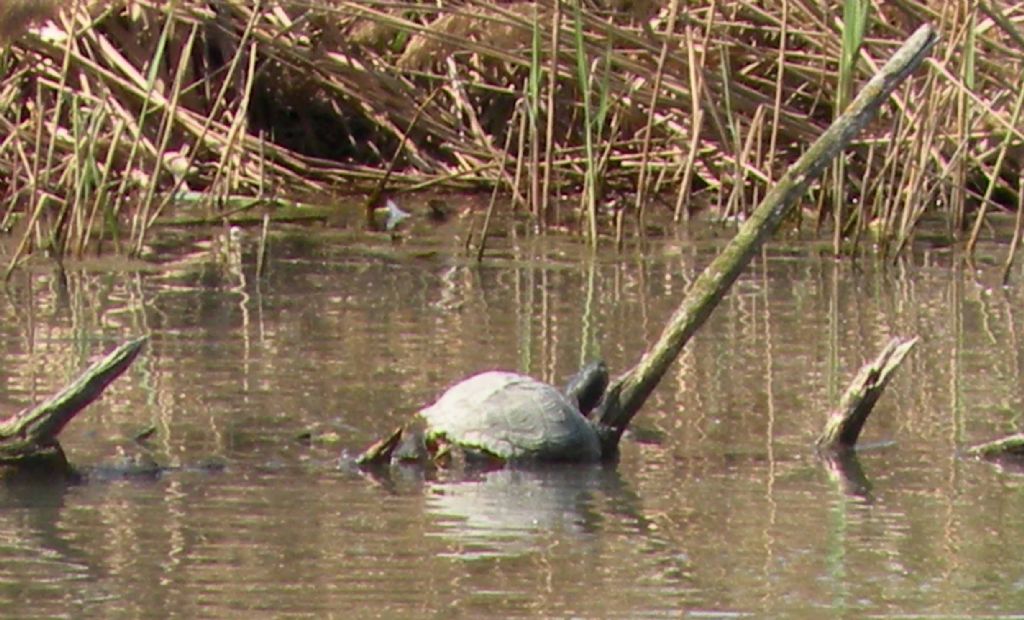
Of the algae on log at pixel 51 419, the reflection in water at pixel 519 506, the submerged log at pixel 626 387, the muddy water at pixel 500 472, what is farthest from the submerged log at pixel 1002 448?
the algae on log at pixel 51 419

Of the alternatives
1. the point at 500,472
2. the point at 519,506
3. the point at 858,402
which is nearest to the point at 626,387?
the point at 500,472

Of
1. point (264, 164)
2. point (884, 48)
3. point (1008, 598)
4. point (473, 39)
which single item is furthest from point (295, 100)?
point (1008, 598)

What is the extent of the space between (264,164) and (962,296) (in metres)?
4.16

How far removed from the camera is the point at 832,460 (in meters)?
5.05

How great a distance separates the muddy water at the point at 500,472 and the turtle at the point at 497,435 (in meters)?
0.07

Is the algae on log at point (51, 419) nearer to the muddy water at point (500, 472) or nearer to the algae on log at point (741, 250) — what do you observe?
the muddy water at point (500, 472)

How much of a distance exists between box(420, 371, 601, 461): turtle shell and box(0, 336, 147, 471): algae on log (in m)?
0.78

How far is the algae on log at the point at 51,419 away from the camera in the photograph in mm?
4477

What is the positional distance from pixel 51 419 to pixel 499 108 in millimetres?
7859

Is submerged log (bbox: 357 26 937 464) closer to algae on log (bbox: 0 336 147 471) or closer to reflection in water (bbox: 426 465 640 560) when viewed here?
reflection in water (bbox: 426 465 640 560)

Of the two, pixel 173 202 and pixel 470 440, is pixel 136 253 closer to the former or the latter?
pixel 173 202

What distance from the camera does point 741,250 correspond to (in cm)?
512

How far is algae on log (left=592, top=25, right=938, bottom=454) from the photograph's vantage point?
16.6ft

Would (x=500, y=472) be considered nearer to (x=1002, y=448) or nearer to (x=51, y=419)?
(x=51, y=419)
